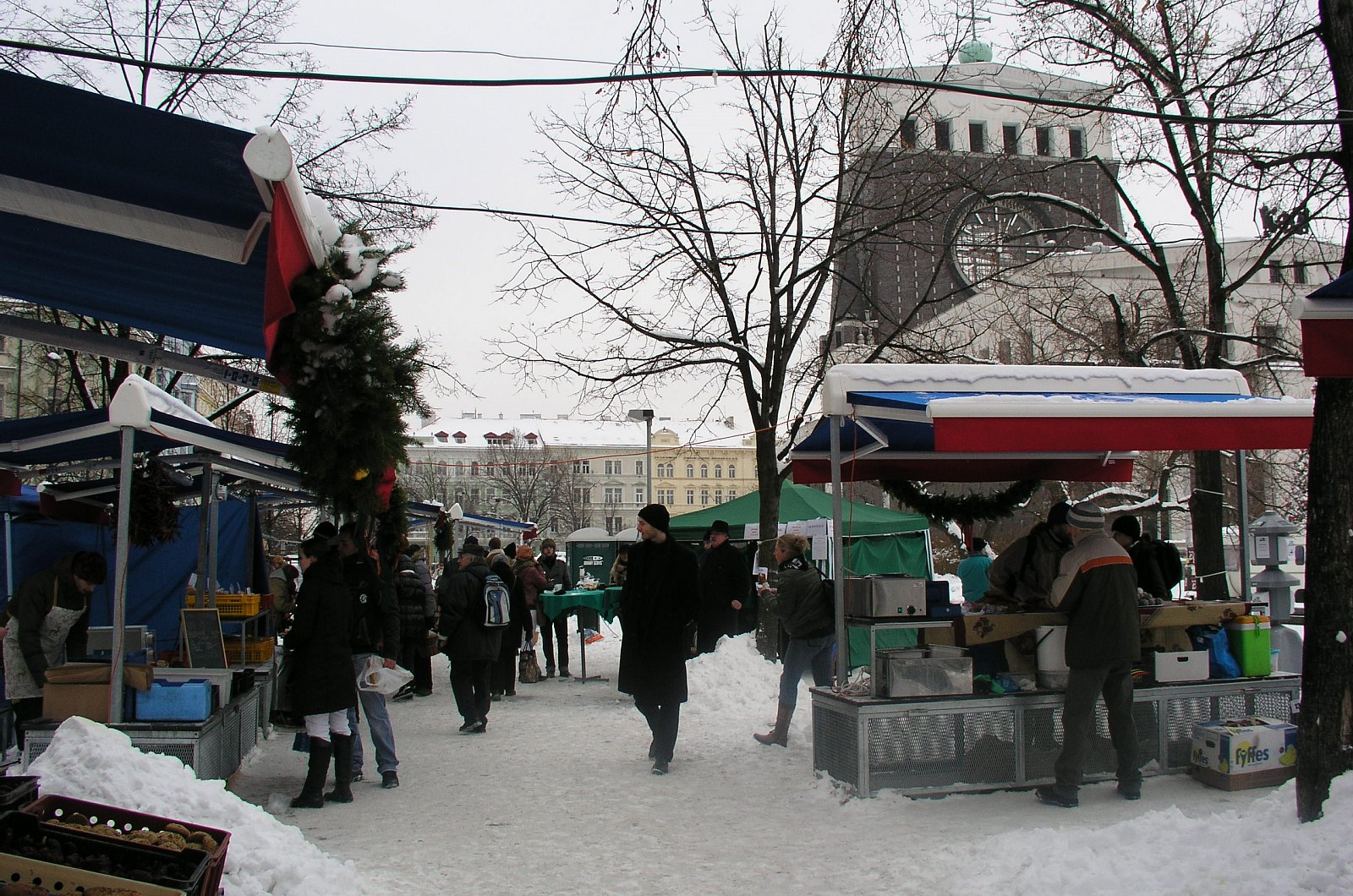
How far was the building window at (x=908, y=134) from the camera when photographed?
1550 centimetres

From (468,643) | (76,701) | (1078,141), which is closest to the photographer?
(76,701)

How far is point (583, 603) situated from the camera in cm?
1423

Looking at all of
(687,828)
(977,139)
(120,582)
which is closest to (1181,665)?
(687,828)

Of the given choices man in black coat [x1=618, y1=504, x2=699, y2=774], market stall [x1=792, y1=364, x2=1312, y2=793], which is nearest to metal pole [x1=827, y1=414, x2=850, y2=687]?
market stall [x1=792, y1=364, x2=1312, y2=793]

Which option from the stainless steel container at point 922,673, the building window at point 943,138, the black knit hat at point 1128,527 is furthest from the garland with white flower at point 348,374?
the building window at point 943,138

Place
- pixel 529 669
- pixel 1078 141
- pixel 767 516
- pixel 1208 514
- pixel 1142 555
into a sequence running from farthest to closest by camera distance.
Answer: pixel 1078 141 → pixel 767 516 → pixel 529 669 → pixel 1208 514 → pixel 1142 555

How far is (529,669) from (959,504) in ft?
21.8

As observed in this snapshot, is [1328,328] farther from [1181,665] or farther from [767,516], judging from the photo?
[767,516]

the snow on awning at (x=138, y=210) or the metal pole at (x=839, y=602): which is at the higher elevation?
the snow on awning at (x=138, y=210)

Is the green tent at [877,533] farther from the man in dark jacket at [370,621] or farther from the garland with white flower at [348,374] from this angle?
the garland with white flower at [348,374]

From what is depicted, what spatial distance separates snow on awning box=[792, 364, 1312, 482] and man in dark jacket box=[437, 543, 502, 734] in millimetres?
3939

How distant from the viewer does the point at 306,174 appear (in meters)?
16.2

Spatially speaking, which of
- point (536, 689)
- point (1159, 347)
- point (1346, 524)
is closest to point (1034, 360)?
point (1159, 347)

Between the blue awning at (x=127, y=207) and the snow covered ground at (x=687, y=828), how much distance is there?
225 cm
